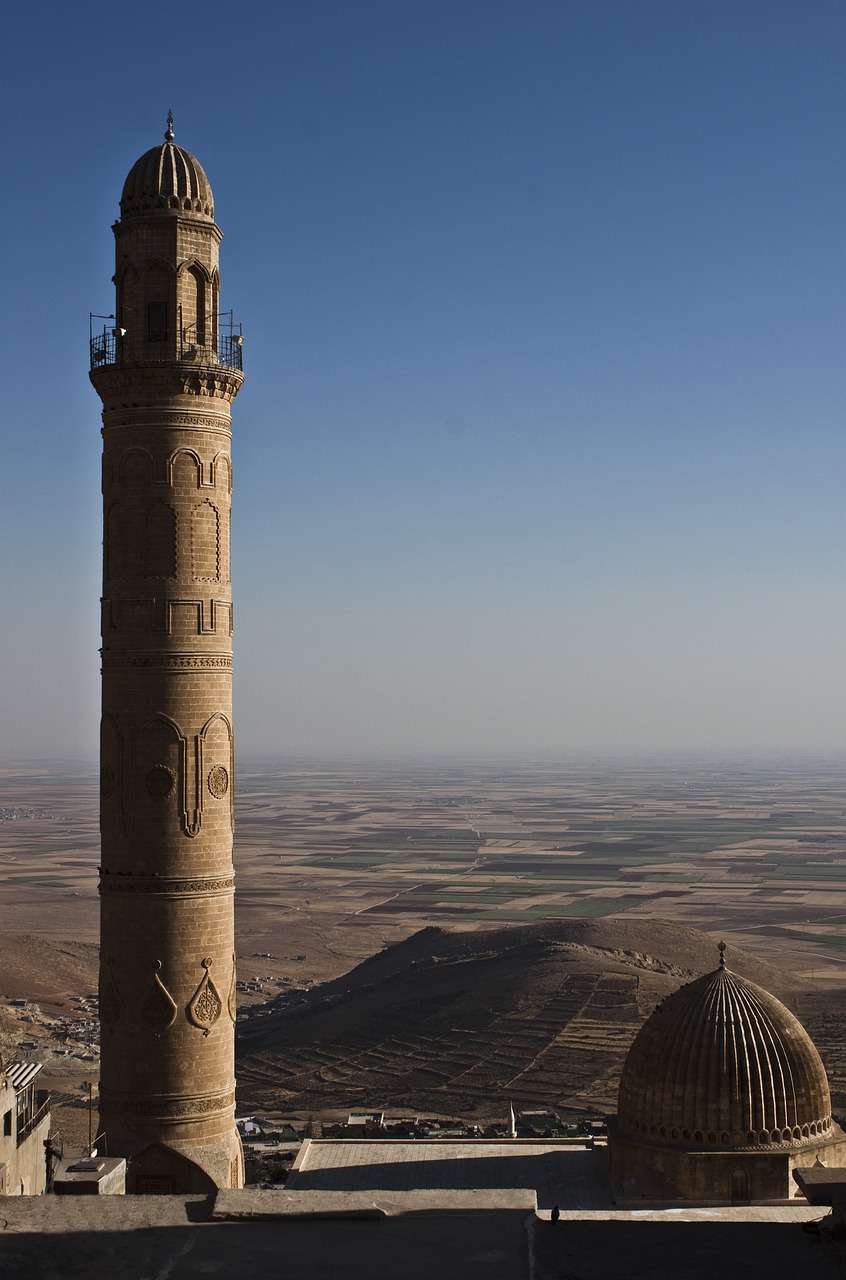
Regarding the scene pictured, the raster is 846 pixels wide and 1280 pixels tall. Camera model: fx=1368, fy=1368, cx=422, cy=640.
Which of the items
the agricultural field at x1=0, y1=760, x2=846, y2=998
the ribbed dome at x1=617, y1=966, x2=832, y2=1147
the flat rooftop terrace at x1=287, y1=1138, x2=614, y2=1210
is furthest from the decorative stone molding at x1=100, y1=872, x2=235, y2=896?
the agricultural field at x1=0, y1=760, x2=846, y2=998

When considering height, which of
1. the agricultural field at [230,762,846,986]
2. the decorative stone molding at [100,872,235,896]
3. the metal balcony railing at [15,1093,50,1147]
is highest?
the decorative stone molding at [100,872,235,896]

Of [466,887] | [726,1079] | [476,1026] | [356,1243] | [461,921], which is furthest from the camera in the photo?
[466,887]

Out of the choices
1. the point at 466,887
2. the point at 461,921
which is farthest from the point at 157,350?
the point at 466,887

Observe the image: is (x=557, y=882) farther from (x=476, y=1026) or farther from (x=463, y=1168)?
(x=463, y=1168)

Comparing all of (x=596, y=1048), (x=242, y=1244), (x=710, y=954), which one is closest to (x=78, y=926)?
(x=710, y=954)

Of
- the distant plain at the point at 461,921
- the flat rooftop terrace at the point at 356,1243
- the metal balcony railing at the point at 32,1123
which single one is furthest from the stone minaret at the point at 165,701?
the distant plain at the point at 461,921

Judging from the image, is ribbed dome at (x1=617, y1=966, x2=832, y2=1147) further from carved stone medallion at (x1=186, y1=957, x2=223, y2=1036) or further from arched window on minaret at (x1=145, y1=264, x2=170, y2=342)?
arched window on minaret at (x1=145, y1=264, x2=170, y2=342)

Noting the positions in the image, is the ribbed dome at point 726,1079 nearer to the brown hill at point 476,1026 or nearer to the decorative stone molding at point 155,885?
the decorative stone molding at point 155,885
